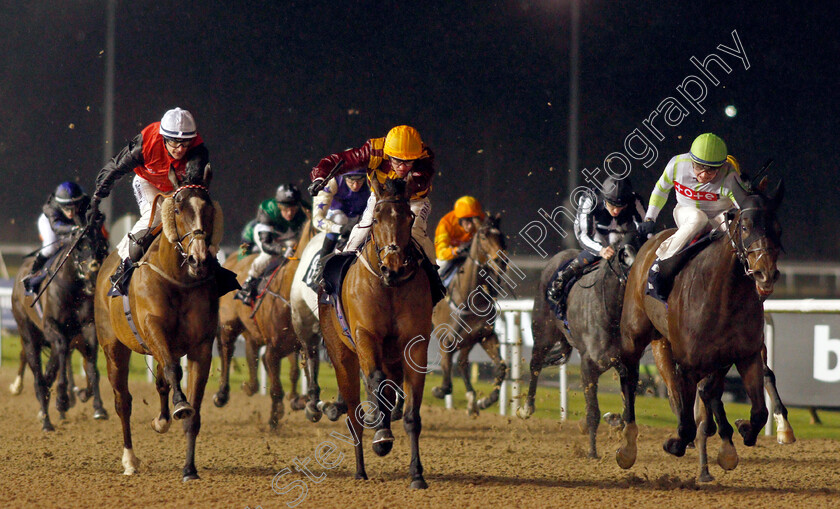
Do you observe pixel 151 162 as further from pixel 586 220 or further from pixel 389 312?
pixel 586 220

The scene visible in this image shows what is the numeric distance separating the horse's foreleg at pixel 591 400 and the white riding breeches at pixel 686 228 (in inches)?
61.0

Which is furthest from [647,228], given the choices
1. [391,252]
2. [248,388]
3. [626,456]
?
[248,388]

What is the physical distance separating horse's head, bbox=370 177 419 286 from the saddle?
5.18 ft

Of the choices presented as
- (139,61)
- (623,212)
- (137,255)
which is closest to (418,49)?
(139,61)

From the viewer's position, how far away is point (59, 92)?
61.5ft

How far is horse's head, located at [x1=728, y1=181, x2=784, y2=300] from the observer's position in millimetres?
4730

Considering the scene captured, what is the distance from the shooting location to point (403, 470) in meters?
6.23

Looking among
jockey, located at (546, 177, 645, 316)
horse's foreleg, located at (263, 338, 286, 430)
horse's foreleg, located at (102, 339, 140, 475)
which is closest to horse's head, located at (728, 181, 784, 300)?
jockey, located at (546, 177, 645, 316)

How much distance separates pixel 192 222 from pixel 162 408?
4.33 feet

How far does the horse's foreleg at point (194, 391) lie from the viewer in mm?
5758

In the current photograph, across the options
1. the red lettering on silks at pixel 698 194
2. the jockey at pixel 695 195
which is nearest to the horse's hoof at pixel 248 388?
the jockey at pixel 695 195

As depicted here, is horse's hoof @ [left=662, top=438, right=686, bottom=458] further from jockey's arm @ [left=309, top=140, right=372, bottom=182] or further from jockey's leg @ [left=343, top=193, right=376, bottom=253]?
jockey's arm @ [left=309, top=140, right=372, bottom=182]

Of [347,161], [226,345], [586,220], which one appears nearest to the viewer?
[347,161]

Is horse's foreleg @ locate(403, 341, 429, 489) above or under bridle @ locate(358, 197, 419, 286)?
under
